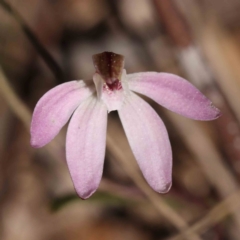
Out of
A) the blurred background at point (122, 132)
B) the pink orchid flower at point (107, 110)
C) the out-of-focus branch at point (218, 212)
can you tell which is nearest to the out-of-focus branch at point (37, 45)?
the pink orchid flower at point (107, 110)

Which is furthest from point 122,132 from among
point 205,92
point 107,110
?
point 107,110

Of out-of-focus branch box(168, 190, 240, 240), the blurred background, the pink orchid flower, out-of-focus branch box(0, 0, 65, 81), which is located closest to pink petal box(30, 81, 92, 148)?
the pink orchid flower

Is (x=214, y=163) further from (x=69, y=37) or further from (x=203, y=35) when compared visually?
(x=69, y=37)

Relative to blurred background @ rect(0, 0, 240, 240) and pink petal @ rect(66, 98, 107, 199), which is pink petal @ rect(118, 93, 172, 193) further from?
blurred background @ rect(0, 0, 240, 240)

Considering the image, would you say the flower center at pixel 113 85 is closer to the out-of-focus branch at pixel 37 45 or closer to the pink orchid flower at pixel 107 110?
the pink orchid flower at pixel 107 110

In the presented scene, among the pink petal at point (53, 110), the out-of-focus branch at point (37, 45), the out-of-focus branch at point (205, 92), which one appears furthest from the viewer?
the out-of-focus branch at point (205, 92)

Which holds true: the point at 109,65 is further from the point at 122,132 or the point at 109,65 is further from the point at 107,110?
the point at 122,132
